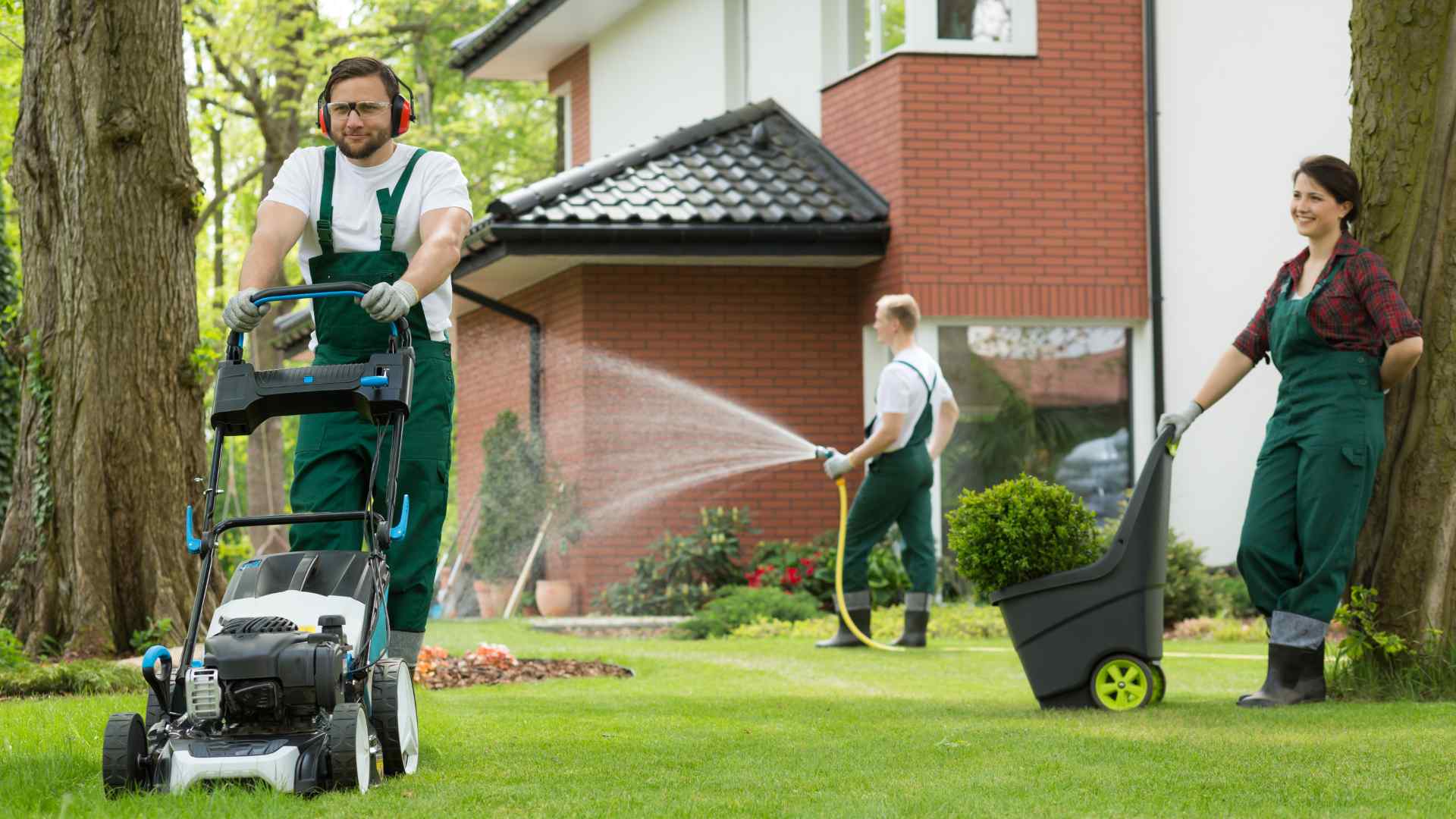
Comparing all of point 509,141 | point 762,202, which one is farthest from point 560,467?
point 509,141

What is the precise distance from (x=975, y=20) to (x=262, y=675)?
37.1 ft

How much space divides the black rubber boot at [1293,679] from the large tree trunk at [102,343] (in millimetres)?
4849

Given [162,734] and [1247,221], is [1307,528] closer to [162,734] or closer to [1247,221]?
[162,734]

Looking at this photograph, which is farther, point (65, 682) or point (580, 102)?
point (580, 102)

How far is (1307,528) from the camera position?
250 inches

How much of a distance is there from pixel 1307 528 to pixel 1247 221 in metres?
7.96

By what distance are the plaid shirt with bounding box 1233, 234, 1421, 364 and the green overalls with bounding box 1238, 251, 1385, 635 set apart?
0.04 metres

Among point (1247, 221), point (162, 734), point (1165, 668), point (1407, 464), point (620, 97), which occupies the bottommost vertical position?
point (1165, 668)

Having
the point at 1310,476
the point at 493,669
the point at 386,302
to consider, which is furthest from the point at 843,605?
the point at 386,302

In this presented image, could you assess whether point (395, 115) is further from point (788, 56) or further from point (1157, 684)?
point (788, 56)

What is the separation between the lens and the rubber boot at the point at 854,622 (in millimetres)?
10211

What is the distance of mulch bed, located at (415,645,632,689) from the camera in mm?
8047

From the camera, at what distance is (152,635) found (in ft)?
26.0

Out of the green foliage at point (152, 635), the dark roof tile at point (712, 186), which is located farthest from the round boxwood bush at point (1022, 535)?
the dark roof tile at point (712, 186)
